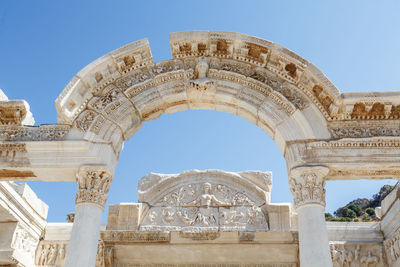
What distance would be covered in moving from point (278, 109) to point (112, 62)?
3.24m

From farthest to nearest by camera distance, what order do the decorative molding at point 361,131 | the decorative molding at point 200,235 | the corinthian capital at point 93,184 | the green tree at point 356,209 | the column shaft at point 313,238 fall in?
the green tree at point 356,209 < the decorative molding at point 200,235 < the decorative molding at point 361,131 < the corinthian capital at point 93,184 < the column shaft at point 313,238

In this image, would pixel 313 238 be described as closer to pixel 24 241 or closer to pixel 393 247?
pixel 393 247

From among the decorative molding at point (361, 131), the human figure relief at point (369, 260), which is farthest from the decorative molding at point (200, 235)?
the decorative molding at point (361, 131)

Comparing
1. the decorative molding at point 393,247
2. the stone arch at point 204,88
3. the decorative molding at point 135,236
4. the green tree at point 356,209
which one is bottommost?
the decorative molding at point 393,247

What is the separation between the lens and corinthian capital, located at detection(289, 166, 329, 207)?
694 cm

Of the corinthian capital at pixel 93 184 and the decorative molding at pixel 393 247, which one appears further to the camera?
the decorative molding at pixel 393 247

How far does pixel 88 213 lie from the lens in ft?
22.8

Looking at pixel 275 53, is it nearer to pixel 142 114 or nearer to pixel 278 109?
pixel 278 109

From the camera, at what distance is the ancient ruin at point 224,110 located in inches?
281

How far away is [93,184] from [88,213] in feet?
1.65

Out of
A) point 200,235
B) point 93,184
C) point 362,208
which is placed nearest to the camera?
point 93,184

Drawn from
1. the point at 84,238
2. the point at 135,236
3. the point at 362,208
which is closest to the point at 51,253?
the point at 135,236

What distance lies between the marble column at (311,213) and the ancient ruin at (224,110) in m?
0.02

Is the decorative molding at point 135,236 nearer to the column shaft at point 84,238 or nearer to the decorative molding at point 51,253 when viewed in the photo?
the decorative molding at point 51,253
